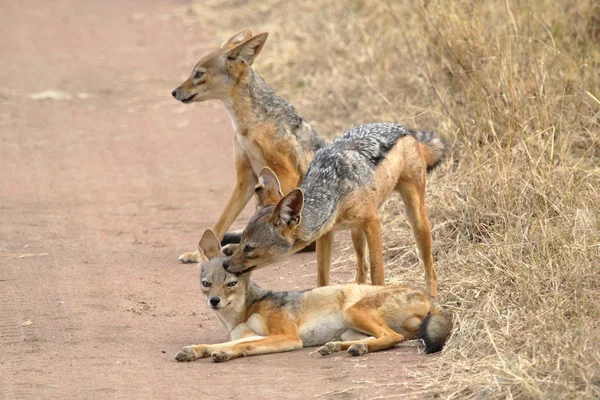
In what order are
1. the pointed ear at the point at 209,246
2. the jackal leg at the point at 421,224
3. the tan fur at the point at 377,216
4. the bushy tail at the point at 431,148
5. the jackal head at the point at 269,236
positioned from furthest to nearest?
the bushy tail at the point at 431,148 → the jackal leg at the point at 421,224 → the tan fur at the point at 377,216 → the pointed ear at the point at 209,246 → the jackal head at the point at 269,236

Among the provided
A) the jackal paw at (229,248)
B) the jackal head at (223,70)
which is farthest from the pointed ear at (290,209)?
the jackal head at (223,70)

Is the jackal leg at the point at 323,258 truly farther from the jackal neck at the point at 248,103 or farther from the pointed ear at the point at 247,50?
the pointed ear at the point at 247,50

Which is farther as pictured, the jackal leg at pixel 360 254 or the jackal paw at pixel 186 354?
the jackal leg at pixel 360 254

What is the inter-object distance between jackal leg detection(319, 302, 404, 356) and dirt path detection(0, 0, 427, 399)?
7cm

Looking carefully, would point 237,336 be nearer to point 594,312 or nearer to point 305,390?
point 305,390

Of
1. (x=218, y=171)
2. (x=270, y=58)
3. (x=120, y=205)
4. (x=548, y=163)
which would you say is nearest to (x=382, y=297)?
(x=548, y=163)

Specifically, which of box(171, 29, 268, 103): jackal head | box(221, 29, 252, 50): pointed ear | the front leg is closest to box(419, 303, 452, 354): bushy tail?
the front leg

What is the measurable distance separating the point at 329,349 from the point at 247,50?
3.95 m

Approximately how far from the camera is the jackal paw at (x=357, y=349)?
7109 millimetres

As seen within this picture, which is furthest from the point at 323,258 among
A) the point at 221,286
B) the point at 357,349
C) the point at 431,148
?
the point at 357,349

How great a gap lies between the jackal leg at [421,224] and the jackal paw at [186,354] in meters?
2.01

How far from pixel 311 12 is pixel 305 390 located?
12.1m

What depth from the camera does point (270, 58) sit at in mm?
16359

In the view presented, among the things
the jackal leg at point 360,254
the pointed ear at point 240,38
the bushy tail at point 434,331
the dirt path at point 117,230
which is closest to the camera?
the dirt path at point 117,230
